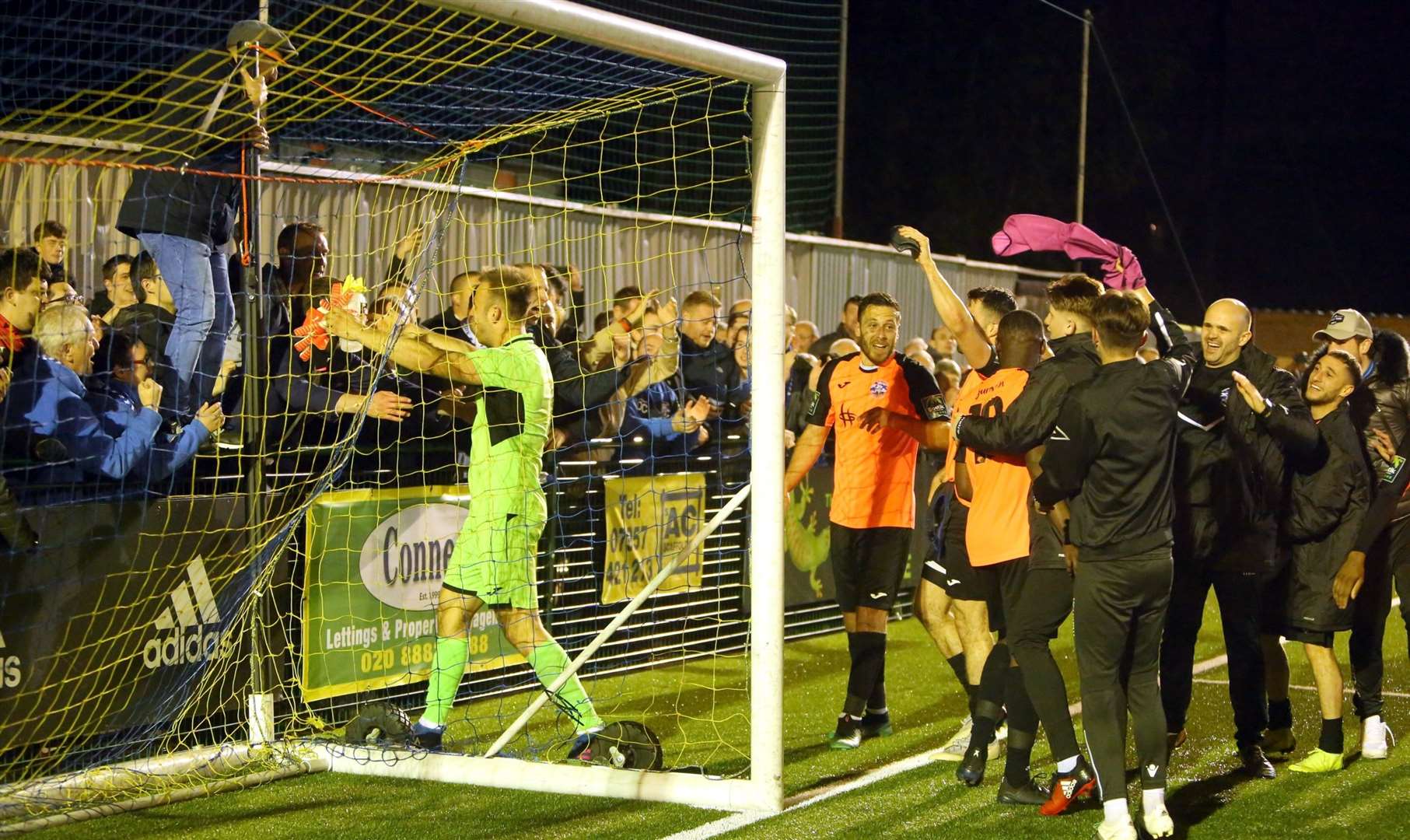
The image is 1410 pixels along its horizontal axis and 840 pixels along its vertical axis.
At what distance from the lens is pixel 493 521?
20.0 feet

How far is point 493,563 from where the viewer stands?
20.0ft

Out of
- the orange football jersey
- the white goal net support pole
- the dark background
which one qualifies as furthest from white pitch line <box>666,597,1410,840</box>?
the dark background

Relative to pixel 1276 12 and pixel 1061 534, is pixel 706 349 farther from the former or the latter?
pixel 1276 12

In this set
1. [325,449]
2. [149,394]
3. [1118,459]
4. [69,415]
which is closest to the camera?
[1118,459]

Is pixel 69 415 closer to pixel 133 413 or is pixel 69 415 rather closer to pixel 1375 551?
pixel 133 413

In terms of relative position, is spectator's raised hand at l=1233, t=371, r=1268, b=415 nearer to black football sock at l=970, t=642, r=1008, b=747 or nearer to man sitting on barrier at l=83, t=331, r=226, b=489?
black football sock at l=970, t=642, r=1008, b=747

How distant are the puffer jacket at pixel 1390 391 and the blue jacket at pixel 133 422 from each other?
5328 mm

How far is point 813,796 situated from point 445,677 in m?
1.65

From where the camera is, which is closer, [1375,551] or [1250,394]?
[1250,394]

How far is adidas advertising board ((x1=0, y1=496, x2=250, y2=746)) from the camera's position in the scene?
18.1ft

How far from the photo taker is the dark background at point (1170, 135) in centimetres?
2372

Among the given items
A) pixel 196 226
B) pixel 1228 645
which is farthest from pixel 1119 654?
pixel 196 226

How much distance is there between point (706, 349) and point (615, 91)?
325 centimetres

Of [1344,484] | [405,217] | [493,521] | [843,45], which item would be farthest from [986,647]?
[843,45]
